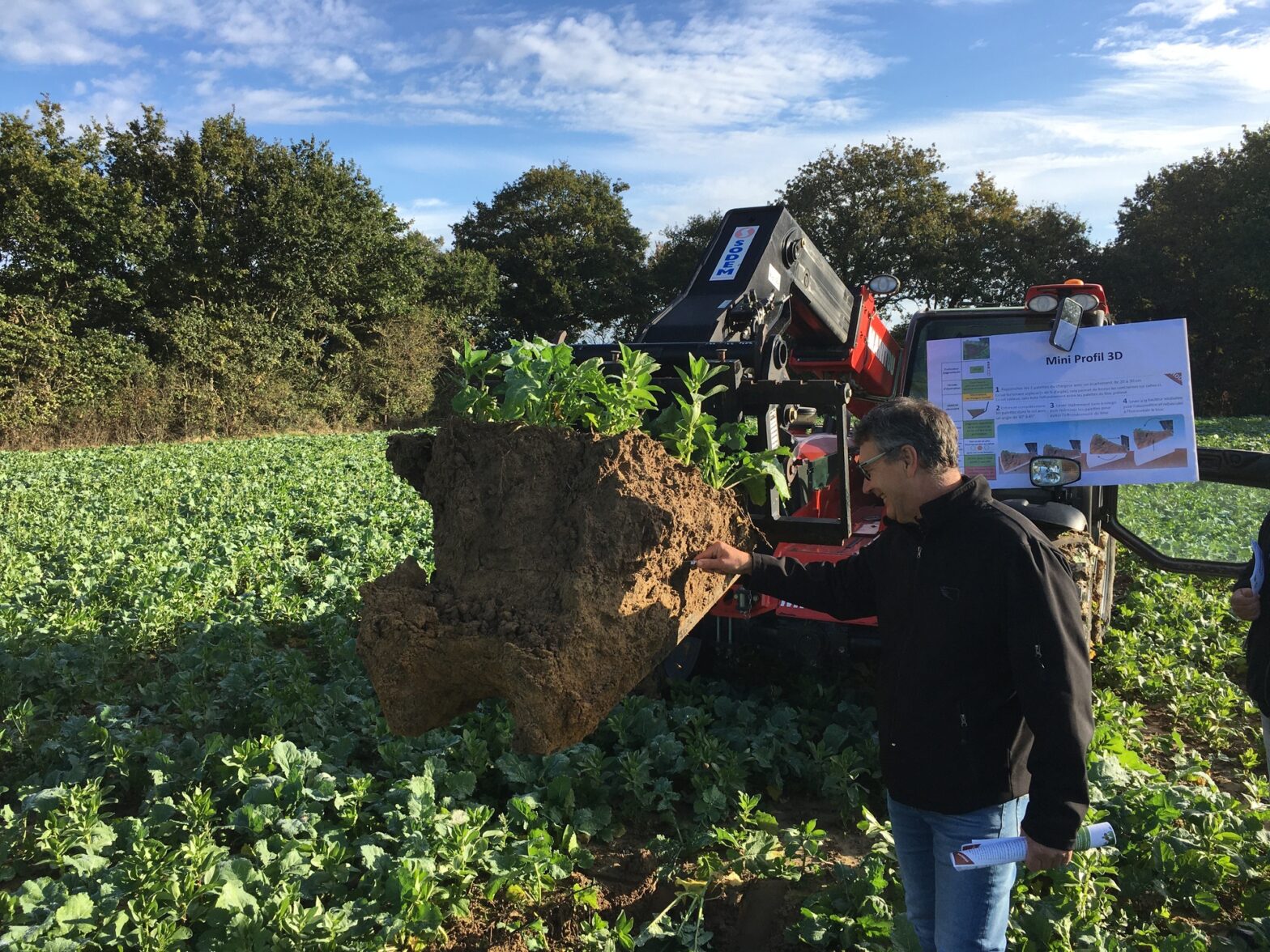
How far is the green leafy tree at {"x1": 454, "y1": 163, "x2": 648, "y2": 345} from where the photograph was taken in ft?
139

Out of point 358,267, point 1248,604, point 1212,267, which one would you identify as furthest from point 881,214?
point 1248,604

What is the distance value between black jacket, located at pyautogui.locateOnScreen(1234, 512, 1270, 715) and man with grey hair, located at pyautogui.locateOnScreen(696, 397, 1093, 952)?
1348 mm

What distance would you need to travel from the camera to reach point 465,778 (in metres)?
3.85

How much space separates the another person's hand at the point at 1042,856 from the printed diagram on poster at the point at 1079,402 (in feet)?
8.79

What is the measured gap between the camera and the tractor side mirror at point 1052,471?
14.7 feet

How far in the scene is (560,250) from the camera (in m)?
42.9

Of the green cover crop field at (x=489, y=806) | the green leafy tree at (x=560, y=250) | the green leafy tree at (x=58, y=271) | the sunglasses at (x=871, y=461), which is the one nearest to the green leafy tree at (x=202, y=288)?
the green leafy tree at (x=58, y=271)

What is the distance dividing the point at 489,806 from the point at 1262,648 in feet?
10.0

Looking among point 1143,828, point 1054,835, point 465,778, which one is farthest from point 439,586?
point 1143,828

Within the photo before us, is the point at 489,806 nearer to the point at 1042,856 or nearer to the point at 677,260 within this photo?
the point at 1042,856

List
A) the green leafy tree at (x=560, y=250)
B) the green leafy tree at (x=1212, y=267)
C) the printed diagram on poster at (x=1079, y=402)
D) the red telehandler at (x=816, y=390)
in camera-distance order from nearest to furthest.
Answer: the red telehandler at (x=816, y=390) → the printed diagram on poster at (x=1079, y=402) → the green leafy tree at (x=1212, y=267) → the green leafy tree at (x=560, y=250)

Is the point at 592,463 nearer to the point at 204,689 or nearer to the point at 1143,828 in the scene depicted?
the point at 1143,828

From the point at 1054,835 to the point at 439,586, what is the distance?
1907 millimetres

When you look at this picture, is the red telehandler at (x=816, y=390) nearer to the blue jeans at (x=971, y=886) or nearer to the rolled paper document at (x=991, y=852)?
the blue jeans at (x=971, y=886)
